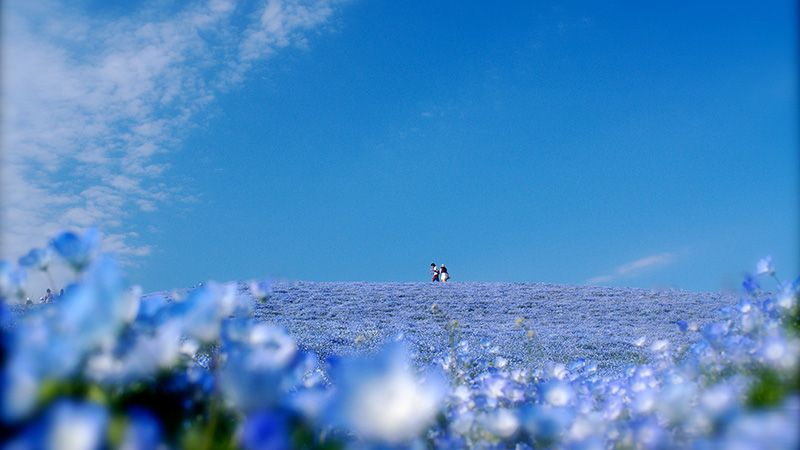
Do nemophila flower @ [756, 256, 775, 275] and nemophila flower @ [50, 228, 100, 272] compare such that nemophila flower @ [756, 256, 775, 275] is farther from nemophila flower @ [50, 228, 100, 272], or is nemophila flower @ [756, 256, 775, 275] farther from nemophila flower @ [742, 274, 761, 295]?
nemophila flower @ [50, 228, 100, 272]

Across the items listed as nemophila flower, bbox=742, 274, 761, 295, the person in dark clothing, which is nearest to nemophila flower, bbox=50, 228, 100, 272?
nemophila flower, bbox=742, 274, 761, 295

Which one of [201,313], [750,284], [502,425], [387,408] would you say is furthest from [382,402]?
[750,284]

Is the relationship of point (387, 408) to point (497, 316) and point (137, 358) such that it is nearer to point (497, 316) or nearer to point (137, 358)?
point (137, 358)

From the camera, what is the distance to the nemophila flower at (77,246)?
1.98 meters

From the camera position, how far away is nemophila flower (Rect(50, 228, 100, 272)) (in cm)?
198

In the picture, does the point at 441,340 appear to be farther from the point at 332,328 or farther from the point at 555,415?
the point at 555,415

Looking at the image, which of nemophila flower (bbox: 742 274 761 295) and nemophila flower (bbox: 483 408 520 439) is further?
nemophila flower (bbox: 742 274 761 295)

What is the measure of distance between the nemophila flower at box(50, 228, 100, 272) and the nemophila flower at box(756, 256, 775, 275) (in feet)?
11.2

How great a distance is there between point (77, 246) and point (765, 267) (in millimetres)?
3485

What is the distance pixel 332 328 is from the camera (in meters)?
11.9

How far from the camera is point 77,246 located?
6.51 ft

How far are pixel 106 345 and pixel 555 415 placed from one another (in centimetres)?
155

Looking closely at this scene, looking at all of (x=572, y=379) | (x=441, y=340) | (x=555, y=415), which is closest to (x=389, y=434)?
(x=555, y=415)

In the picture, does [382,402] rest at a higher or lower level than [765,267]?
lower
